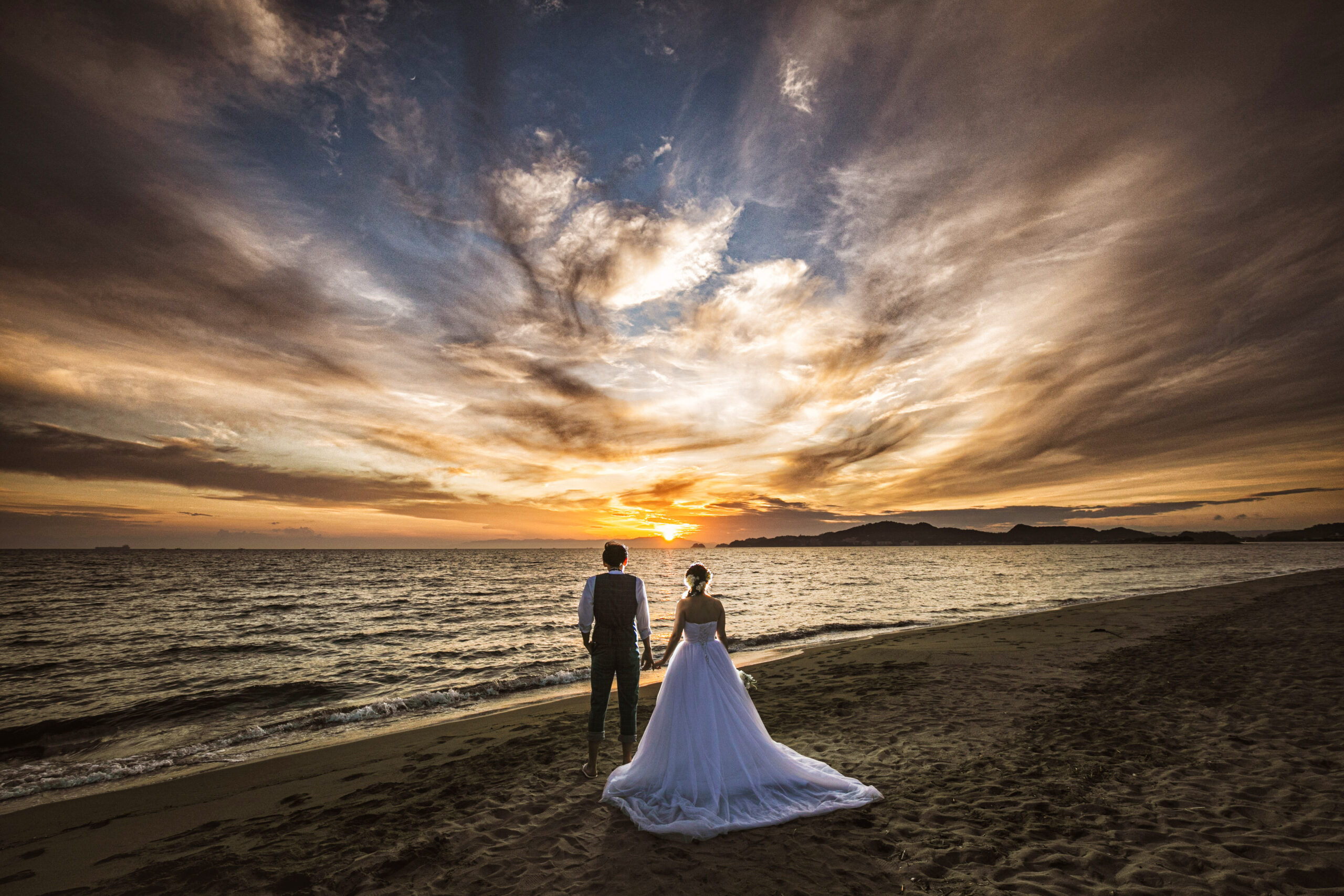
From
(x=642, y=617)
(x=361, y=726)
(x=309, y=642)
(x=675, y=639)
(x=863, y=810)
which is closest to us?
(x=863, y=810)

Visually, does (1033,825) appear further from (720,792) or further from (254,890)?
(254,890)

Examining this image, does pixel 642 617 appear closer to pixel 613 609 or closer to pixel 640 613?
pixel 640 613

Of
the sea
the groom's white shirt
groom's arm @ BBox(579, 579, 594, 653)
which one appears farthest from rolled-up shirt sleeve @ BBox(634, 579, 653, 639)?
the sea

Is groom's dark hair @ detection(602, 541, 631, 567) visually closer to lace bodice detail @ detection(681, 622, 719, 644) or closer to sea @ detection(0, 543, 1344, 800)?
lace bodice detail @ detection(681, 622, 719, 644)

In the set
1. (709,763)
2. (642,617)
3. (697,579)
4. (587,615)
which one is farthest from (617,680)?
(697,579)

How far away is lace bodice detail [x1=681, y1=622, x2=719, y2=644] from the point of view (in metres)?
6.68

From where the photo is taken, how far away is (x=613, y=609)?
23.1ft

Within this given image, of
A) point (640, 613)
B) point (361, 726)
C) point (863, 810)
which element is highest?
point (640, 613)

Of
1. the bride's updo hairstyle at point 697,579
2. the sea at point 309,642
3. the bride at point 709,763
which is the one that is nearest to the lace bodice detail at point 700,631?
the bride at point 709,763

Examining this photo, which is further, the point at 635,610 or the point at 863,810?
the point at 635,610

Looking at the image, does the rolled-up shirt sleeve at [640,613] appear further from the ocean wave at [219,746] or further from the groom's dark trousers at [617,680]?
the ocean wave at [219,746]

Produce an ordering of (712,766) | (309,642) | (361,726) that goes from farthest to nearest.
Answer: (309,642) < (361,726) < (712,766)

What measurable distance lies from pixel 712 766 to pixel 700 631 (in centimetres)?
149

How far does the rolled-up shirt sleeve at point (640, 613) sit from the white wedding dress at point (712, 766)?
60cm
